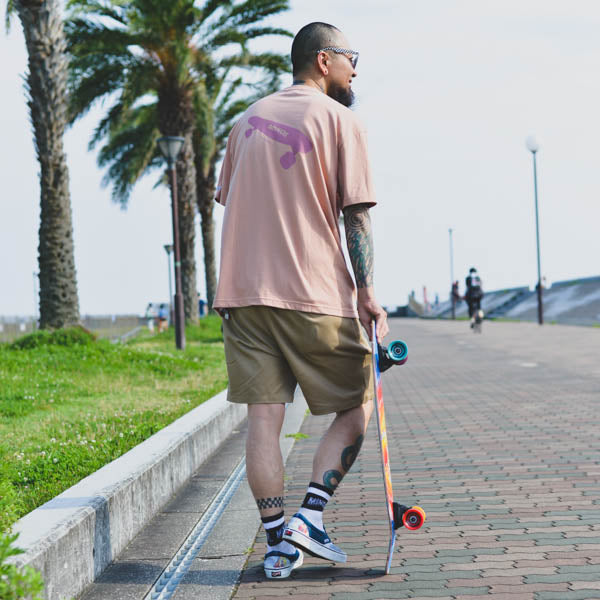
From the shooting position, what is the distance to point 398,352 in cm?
359

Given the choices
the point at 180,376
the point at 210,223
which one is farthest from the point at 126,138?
the point at 180,376

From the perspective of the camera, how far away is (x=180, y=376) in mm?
11578

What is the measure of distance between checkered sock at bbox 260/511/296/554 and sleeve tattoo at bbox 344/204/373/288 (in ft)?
3.22

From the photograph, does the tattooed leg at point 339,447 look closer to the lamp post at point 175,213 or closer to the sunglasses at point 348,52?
the sunglasses at point 348,52

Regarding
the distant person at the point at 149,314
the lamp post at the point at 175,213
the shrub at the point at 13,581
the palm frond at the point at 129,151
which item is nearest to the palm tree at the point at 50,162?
the lamp post at the point at 175,213

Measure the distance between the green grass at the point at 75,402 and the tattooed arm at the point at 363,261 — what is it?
153 cm

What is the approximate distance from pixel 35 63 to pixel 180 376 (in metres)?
5.74

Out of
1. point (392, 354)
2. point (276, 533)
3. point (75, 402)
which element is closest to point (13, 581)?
point (276, 533)

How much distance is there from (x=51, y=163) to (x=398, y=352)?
1124 centimetres

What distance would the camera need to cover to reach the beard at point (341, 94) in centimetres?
380

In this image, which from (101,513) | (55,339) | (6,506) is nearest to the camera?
(6,506)

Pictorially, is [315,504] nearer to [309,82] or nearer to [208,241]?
[309,82]

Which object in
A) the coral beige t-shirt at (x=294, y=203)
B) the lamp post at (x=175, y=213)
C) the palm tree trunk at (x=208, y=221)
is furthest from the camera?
the palm tree trunk at (x=208, y=221)

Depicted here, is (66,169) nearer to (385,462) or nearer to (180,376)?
(180,376)
